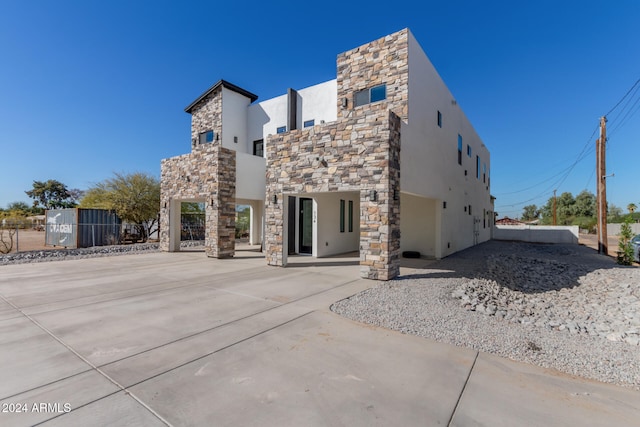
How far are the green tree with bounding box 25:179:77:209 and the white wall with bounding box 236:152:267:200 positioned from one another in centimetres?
5063

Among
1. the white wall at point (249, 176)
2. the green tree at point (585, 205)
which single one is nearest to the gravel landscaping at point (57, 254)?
the white wall at point (249, 176)

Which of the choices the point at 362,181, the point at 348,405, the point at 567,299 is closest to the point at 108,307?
the point at 348,405

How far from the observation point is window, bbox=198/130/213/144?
17028 millimetres

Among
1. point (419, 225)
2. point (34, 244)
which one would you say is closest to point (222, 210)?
point (419, 225)

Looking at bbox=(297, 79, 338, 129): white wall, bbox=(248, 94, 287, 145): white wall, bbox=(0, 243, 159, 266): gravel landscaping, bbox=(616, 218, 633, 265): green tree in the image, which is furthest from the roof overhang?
bbox=(616, 218, 633, 265): green tree

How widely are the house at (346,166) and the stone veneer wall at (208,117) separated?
0.09m

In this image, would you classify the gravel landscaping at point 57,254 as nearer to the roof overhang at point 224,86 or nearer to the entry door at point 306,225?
the entry door at point 306,225

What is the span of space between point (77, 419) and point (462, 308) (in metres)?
5.88

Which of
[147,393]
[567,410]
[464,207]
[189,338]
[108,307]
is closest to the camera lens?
[567,410]

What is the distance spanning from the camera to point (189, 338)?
3986 millimetres

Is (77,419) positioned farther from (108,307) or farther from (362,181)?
(362,181)

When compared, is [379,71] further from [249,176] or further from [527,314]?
[527,314]

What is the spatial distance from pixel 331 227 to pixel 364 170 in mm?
5374

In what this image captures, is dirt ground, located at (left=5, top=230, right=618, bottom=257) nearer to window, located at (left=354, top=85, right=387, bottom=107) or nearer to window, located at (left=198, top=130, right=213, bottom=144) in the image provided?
window, located at (left=198, top=130, right=213, bottom=144)
